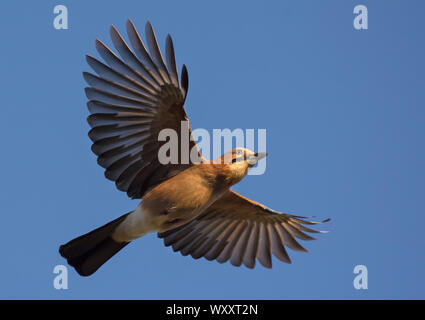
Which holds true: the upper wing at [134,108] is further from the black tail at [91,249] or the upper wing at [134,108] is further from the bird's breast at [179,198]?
the black tail at [91,249]

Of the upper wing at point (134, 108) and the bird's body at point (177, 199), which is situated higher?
the upper wing at point (134, 108)

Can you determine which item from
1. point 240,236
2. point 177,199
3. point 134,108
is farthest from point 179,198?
point 240,236

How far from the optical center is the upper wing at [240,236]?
30.6 feet

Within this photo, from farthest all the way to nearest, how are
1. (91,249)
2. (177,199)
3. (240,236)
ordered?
(240,236), (91,249), (177,199)

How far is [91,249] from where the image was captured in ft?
26.7

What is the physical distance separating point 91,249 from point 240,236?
7.38 feet

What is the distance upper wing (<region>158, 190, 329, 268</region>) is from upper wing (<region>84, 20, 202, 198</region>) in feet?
4.78

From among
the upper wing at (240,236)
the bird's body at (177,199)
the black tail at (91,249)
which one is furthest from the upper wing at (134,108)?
the upper wing at (240,236)

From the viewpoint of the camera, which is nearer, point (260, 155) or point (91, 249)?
point (91, 249)

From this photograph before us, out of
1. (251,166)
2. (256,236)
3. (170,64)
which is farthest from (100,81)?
(256,236)

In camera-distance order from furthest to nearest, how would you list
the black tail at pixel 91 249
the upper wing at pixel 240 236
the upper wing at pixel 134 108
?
the upper wing at pixel 240 236, the black tail at pixel 91 249, the upper wing at pixel 134 108

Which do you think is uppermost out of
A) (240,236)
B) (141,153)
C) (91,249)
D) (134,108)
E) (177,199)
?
(134,108)

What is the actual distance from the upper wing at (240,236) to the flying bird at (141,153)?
124 centimetres

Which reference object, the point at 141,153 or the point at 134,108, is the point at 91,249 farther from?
the point at 134,108
